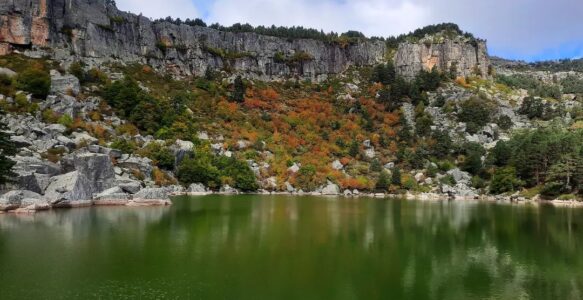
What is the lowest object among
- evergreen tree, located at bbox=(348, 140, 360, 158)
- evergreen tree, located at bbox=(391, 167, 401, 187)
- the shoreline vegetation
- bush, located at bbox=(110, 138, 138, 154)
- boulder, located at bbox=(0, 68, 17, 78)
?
the shoreline vegetation

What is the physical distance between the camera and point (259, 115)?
109m

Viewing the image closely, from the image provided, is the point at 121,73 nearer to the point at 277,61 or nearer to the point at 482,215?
the point at 277,61

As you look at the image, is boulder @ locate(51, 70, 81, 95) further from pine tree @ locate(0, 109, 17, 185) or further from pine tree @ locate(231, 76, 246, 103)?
pine tree @ locate(231, 76, 246, 103)

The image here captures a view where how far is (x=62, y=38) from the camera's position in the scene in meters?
106

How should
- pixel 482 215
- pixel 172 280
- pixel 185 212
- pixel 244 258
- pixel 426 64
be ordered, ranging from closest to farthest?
pixel 172 280 < pixel 244 258 < pixel 185 212 < pixel 482 215 < pixel 426 64

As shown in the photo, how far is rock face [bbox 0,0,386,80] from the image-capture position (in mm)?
99812

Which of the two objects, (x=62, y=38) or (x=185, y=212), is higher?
(x=62, y=38)

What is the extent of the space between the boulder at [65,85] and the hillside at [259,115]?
1.09 feet

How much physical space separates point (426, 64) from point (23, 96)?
11158cm

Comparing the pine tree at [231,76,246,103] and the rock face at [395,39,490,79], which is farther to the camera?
the rock face at [395,39,490,79]

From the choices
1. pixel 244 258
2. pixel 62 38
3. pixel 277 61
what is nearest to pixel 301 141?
pixel 277 61

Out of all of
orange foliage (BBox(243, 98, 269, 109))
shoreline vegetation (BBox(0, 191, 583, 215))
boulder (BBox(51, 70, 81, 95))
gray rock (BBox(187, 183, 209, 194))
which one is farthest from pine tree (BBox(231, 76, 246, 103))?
Answer: gray rock (BBox(187, 183, 209, 194))

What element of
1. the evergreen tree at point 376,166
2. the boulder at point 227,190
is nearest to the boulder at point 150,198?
the boulder at point 227,190

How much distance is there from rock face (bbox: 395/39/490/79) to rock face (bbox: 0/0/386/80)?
454 inches
